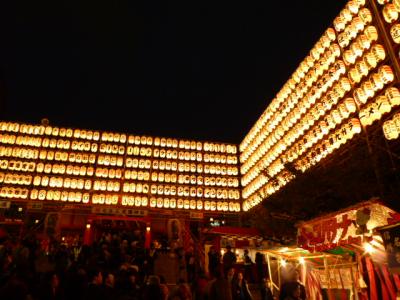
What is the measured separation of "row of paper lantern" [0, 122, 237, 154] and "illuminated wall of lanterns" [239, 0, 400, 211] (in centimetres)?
757

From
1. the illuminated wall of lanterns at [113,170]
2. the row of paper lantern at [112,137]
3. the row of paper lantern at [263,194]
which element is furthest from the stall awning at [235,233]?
the row of paper lantern at [112,137]

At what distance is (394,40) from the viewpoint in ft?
44.9

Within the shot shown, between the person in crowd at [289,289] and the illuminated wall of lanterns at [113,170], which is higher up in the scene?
the illuminated wall of lanterns at [113,170]

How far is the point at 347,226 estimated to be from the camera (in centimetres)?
688

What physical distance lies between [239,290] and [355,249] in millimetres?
2888

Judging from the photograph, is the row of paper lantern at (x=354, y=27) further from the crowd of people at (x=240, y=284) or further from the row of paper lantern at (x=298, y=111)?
the crowd of people at (x=240, y=284)

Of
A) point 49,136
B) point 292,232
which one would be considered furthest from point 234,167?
point 49,136

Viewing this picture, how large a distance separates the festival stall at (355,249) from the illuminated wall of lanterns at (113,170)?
20276mm

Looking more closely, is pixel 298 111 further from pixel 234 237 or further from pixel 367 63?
pixel 234 237

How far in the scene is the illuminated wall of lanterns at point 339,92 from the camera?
544 inches

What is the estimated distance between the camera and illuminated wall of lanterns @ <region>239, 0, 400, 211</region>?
1383cm

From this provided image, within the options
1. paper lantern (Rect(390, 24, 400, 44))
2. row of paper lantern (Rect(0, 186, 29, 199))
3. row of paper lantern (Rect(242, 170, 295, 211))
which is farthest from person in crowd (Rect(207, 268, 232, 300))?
row of paper lantern (Rect(0, 186, 29, 199))

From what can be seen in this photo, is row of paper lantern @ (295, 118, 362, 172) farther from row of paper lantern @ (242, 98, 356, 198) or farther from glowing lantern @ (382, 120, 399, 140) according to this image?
glowing lantern @ (382, 120, 399, 140)

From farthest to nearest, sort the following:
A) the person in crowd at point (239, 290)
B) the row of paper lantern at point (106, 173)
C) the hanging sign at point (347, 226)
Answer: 1. the row of paper lantern at point (106, 173)
2. the person in crowd at point (239, 290)
3. the hanging sign at point (347, 226)
